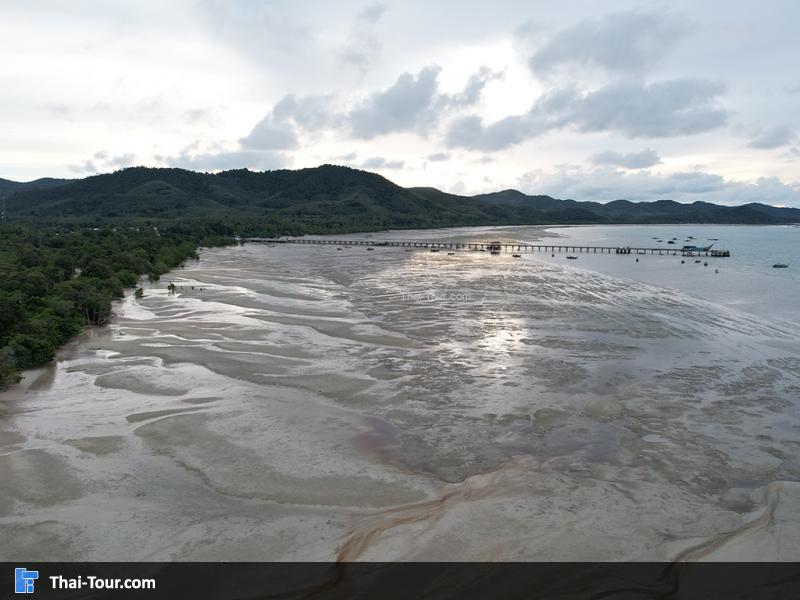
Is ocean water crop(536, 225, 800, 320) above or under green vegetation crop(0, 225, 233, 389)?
under

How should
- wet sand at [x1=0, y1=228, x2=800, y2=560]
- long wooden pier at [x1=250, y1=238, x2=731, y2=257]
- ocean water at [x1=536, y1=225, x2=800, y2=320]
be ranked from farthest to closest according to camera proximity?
long wooden pier at [x1=250, y1=238, x2=731, y2=257] → ocean water at [x1=536, y1=225, x2=800, y2=320] → wet sand at [x1=0, y1=228, x2=800, y2=560]

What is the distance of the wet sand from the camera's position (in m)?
11.9

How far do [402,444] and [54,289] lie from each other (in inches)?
1200
